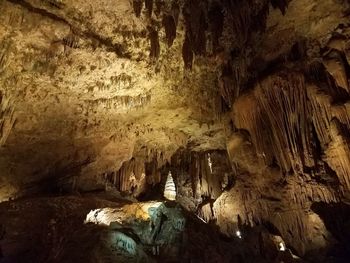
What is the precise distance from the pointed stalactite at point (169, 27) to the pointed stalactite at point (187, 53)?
1.47ft

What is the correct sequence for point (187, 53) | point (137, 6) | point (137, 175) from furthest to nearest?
1. point (137, 175)
2. point (187, 53)
3. point (137, 6)

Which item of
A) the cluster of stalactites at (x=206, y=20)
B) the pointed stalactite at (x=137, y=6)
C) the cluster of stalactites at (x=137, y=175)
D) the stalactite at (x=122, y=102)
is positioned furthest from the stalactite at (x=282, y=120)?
the cluster of stalactites at (x=137, y=175)

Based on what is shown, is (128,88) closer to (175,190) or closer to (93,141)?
(93,141)

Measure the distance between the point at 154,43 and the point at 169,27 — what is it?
619mm

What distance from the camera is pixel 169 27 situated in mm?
9180

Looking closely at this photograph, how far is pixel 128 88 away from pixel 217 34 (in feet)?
10.7

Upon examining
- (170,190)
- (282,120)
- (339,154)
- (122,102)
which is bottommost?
(170,190)

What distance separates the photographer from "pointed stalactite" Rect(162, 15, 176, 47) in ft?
29.6

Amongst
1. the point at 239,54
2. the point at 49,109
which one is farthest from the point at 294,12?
the point at 49,109

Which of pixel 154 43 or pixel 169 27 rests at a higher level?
pixel 169 27

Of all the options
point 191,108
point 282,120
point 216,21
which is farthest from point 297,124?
point 191,108

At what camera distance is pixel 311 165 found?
30.8 feet

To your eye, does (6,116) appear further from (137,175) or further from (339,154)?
(339,154)

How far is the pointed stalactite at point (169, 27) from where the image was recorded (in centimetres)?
901
